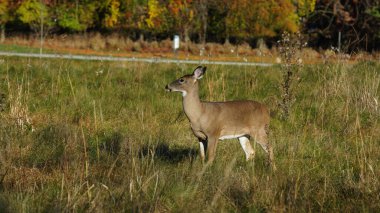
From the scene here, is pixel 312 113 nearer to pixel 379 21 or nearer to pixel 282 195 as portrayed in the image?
pixel 282 195

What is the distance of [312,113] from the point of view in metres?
11.4

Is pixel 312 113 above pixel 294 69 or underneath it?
underneath

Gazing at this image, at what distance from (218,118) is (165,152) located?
0.75 metres

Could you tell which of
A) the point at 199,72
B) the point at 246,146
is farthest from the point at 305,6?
the point at 199,72

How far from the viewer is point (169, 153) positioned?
27.2 ft

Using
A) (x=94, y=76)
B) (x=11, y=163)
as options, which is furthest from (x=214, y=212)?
(x=94, y=76)

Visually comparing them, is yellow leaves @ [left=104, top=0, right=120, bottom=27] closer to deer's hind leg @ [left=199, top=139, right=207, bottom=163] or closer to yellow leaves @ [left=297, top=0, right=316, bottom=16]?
yellow leaves @ [left=297, top=0, right=316, bottom=16]

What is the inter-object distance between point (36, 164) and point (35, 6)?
34266 mm

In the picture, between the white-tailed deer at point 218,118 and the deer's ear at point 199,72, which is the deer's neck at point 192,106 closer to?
the white-tailed deer at point 218,118

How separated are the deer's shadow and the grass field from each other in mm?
25

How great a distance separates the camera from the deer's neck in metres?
8.22

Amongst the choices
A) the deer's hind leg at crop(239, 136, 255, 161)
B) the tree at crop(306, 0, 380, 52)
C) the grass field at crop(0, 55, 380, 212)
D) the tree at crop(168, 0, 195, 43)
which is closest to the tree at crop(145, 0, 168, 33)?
the tree at crop(168, 0, 195, 43)

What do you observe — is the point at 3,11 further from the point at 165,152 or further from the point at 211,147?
the point at 211,147

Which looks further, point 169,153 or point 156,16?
point 156,16
